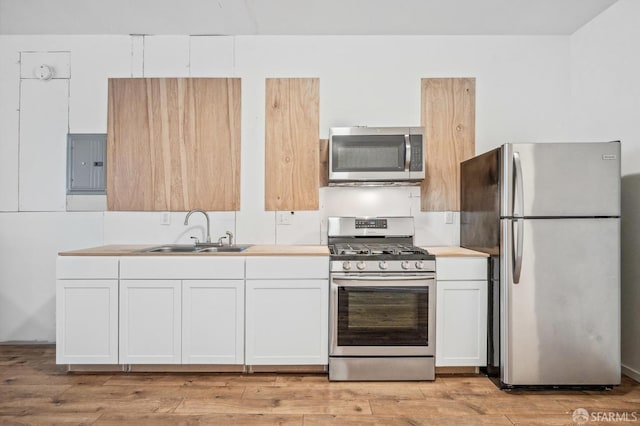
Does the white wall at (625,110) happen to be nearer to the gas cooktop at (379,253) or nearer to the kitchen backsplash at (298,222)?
the kitchen backsplash at (298,222)

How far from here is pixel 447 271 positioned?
2.65 m

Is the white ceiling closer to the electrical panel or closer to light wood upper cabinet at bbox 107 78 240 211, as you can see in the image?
light wood upper cabinet at bbox 107 78 240 211

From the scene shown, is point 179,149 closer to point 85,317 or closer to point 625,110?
point 85,317

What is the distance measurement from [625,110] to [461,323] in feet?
6.35

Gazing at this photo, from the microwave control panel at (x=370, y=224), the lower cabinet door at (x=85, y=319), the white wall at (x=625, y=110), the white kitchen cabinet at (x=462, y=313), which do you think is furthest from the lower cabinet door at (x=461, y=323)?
the lower cabinet door at (x=85, y=319)

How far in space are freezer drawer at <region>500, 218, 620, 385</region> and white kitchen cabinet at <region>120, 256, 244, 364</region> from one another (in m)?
1.82

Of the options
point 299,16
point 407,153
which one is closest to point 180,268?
point 407,153

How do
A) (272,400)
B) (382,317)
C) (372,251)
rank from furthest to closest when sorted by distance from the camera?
(372,251) < (382,317) < (272,400)

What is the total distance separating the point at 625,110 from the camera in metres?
2.75

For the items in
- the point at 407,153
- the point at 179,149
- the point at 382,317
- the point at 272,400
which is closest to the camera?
the point at 272,400

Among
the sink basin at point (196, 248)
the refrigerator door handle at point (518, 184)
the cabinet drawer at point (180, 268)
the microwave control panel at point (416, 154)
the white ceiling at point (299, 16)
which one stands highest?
the white ceiling at point (299, 16)

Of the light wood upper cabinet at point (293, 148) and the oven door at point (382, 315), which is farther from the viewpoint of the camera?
the light wood upper cabinet at point (293, 148)

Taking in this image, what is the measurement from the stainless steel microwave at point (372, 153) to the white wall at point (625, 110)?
1.42m

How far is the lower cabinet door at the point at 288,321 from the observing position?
104 inches
